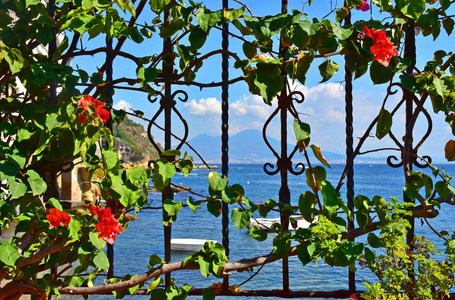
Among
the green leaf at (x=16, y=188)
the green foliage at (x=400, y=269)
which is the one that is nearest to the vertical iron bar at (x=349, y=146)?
the green foliage at (x=400, y=269)

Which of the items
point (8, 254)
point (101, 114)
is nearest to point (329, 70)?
point (101, 114)

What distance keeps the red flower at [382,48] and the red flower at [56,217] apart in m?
1.05

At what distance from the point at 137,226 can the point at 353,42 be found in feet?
57.9

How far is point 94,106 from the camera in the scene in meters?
1.29

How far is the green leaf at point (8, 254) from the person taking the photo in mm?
1267

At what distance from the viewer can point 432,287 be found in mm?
1295

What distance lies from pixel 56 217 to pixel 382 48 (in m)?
1.11

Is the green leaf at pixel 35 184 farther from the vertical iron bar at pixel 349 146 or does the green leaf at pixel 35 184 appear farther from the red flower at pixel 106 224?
the vertical iron bar at pixel 349 146

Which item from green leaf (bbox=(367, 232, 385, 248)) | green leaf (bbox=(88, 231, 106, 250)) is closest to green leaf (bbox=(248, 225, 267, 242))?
green leaf (bbox=(367, 232, 385, 248))

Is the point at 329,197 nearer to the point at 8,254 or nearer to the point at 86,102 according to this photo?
the point at 86,102

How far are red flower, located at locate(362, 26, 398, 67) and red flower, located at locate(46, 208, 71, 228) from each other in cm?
105

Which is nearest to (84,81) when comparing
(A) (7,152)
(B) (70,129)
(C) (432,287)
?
(B) (70,129)

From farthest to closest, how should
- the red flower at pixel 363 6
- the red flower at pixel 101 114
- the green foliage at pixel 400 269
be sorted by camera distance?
the red flower at pixel 363 6, the red flower at pixel 101 114, the green foliage at pixel 400 269

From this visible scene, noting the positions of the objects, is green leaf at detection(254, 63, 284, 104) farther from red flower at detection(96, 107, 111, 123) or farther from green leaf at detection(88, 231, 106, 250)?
green leaf at detection(88, 231, 106, 250)
